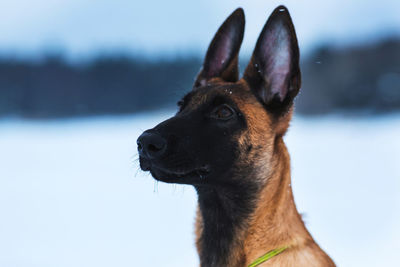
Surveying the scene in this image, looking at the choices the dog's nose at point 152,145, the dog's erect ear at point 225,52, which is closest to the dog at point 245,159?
the dog's nose at point 152,145

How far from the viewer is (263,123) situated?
234 cm

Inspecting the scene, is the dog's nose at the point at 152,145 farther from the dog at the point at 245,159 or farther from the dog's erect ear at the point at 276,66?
the dog's erect ear at the point at 276,66

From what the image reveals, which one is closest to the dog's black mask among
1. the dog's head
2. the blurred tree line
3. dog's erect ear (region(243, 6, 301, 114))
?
the dog's head

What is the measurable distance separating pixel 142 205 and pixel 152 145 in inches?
151

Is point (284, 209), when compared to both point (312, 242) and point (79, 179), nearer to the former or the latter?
point (312, 242)

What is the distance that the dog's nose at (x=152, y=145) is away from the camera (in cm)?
202

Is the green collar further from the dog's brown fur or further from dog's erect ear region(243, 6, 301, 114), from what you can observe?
dog's erect ear region(243, 6, 301, 114)

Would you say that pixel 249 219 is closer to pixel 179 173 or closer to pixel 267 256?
pixel 267 256

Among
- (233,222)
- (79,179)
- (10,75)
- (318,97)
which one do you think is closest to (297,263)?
(233,222)

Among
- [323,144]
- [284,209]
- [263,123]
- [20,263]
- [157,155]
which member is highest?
[323,144]

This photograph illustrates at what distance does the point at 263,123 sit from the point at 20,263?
121 inches

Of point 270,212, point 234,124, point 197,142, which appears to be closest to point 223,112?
point 234,124

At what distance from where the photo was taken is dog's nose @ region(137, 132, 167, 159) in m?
2.02

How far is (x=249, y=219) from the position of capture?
2303 millimetres
